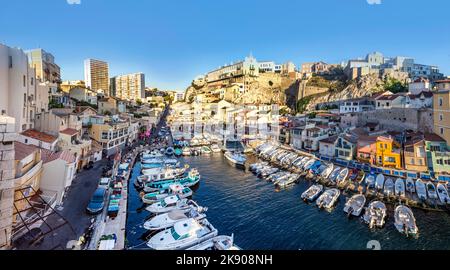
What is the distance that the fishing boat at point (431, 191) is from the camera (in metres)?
9.89

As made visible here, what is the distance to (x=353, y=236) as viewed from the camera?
7773 mm

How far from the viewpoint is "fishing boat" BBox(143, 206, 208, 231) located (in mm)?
7820

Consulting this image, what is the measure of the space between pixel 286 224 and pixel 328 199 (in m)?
2.71

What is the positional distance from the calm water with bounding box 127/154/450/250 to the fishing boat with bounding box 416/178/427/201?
0.82m

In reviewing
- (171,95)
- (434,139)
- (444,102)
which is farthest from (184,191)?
(171,95)

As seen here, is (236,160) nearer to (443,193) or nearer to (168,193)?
(168,193)

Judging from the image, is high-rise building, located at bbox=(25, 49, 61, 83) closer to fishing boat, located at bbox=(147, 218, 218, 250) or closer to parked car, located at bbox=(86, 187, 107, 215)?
parked car, located at bbox=(86, 187, 107, 215)

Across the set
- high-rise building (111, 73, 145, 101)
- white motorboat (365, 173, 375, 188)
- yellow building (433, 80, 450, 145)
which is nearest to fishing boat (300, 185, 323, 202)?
white motorboat (365, 173, 375, 188)

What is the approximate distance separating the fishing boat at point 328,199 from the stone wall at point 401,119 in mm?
8693

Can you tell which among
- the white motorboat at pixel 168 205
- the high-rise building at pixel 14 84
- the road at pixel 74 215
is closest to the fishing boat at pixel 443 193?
the white motorboat at pixel 168 205

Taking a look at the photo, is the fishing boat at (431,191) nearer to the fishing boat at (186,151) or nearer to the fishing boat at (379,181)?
the fishing boat at (379,181)
